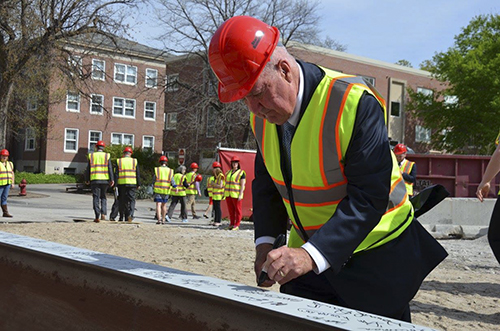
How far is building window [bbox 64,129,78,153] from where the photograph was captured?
4550cm

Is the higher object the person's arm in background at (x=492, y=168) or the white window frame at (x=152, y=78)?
the white window frame at (x=152, y=78)

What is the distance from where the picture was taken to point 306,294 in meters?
2.46

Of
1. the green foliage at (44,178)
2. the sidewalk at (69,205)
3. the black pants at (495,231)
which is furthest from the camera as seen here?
the green foliage at (44,178)

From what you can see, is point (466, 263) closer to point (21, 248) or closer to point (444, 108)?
point (21, 248)

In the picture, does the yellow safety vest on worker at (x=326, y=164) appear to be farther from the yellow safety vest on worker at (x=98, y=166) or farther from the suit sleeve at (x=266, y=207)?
the yellow safety vest on worker at (x=98, y=166)

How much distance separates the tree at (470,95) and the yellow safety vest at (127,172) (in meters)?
25.7

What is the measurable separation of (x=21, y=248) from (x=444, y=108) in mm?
37588

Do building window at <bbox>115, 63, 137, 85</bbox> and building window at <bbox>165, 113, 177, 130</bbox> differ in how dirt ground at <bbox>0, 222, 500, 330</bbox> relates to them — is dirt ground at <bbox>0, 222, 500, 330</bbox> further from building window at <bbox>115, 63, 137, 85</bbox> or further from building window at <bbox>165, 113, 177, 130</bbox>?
building window at <bbox>115, 63, 137, 85</bbox>

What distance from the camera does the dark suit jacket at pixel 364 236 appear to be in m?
2.10

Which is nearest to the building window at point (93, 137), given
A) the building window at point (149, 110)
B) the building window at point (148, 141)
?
the building window at point (148, 141)

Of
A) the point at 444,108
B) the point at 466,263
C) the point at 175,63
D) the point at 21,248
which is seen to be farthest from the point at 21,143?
the point at 21,248

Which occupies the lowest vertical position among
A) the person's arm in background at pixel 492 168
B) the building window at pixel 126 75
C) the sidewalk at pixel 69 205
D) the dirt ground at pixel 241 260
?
the sidewalk at pixel 69 205

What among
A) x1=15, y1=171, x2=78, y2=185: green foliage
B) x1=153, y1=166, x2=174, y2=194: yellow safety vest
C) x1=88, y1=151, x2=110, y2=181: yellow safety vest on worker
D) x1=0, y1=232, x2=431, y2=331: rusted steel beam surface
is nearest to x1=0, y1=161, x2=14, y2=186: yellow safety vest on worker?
x1=88, y1=151, x2=110, y2=181: yellow safety vest on worker

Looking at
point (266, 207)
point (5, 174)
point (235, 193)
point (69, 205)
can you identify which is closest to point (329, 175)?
point (266, 207)
